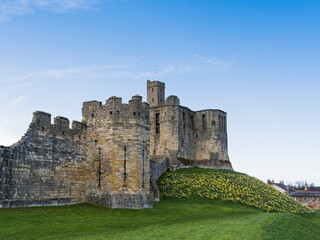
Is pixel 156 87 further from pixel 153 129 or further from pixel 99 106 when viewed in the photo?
pixel 99 106

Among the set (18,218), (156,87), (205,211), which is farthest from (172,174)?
(18,218)

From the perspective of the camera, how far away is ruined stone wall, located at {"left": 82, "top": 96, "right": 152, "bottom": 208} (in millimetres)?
28453

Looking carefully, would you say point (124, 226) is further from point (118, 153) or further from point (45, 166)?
point (118, 153)

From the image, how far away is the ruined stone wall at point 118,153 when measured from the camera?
1120 inches

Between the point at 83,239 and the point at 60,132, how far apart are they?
12120 millimetres

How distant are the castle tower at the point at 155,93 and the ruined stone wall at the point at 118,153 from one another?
34.2 meters

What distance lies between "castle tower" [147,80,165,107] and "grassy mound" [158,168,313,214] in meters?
16.7

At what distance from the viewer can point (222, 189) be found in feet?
145

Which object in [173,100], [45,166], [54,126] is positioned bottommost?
[45,166]

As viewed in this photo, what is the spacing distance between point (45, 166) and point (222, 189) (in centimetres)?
2390

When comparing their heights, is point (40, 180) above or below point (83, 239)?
above

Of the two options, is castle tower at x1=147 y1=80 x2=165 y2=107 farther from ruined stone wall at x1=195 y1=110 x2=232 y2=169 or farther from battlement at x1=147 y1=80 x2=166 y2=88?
ruined stone wall at x1=195 y1=110 x2=232 y2=169

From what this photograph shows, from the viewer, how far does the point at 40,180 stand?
25.6 metres

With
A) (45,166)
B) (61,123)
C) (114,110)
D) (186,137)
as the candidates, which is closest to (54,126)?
(61,123)
